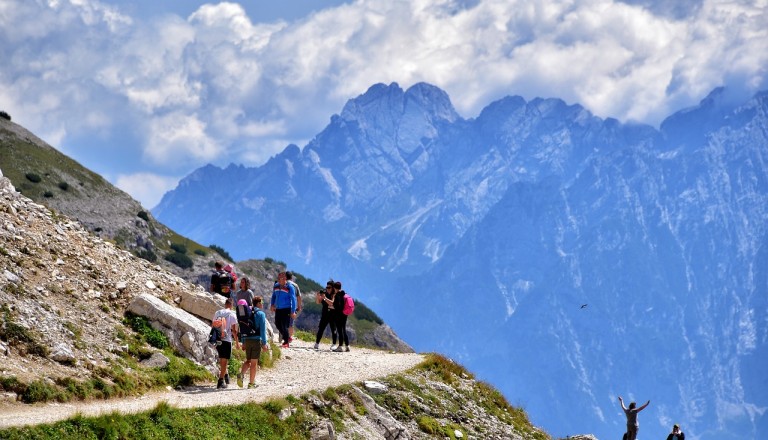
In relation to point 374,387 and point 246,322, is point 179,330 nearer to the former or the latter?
point 246,322

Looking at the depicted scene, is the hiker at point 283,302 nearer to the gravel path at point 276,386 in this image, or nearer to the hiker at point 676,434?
the gravel path at point 276,386

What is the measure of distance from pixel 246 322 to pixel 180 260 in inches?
4556

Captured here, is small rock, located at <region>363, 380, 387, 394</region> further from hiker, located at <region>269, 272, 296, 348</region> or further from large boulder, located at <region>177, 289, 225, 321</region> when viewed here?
hiker, located at <region>269, 272, 296, 348</region>

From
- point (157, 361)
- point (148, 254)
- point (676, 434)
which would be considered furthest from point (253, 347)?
point (148, 254)

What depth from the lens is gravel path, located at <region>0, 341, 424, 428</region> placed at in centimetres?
1849

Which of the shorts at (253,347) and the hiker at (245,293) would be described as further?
the hiker at (245,293)

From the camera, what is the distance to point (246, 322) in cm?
2592

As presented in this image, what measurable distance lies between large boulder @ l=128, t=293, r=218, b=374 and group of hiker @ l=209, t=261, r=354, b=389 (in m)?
1.18

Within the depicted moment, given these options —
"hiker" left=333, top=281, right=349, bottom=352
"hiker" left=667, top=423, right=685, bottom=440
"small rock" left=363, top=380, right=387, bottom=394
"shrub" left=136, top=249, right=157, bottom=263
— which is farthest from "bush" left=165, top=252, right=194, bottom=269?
"hiker" left=667, top=423, right=685, bottom=440

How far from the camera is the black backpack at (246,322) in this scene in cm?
2589

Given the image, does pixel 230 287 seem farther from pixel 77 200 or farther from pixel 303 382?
pixel 77 200

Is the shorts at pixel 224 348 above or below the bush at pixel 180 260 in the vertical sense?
below

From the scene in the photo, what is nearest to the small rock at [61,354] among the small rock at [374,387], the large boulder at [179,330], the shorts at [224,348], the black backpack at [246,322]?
the shorts at [224,348]

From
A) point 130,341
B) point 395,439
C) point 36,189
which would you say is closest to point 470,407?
point 395,439
